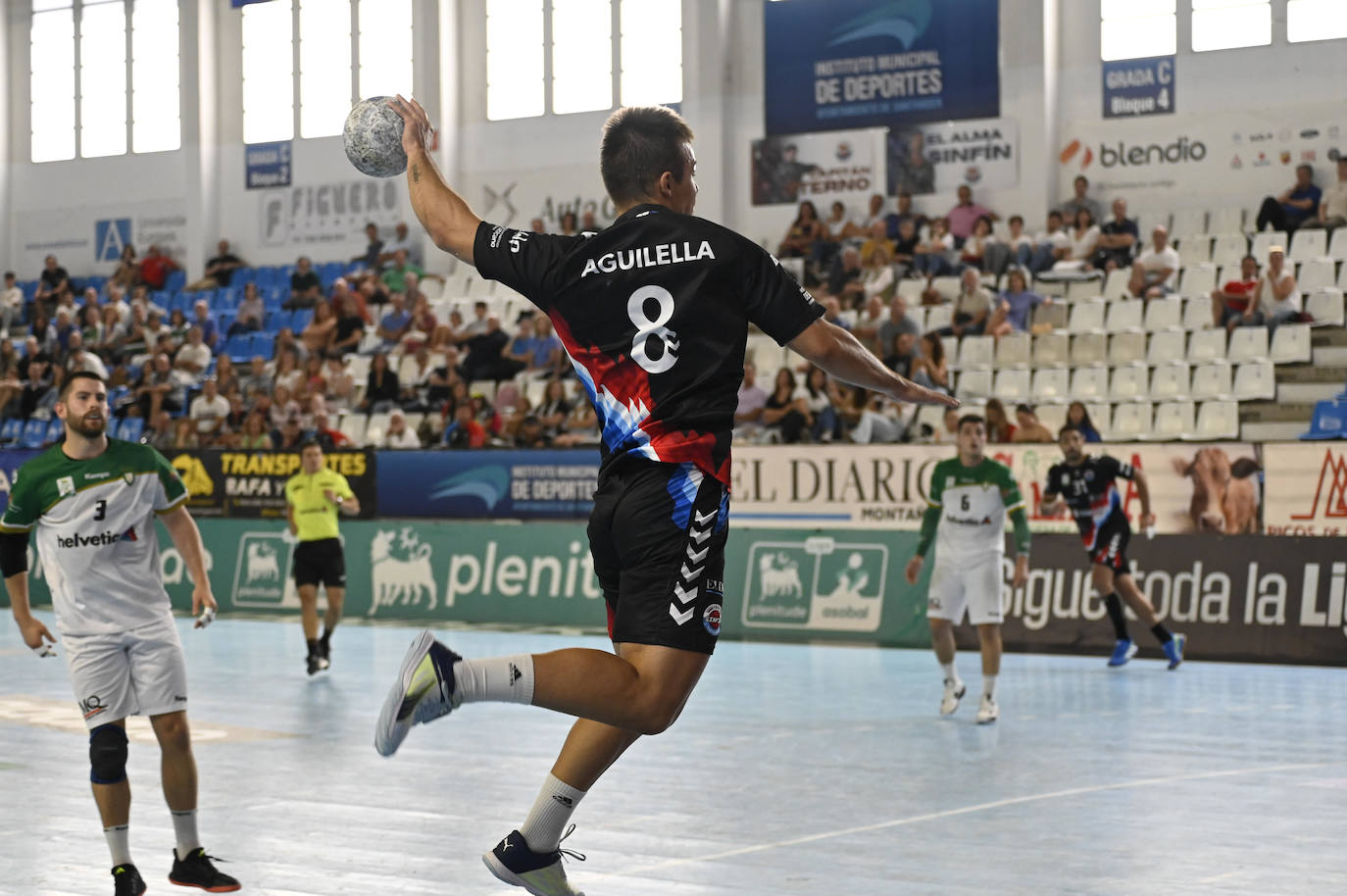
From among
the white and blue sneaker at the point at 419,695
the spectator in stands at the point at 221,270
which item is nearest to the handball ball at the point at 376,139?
the white and blue sneaker at the point at 419,695

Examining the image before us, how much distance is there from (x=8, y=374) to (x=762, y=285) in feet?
87.5

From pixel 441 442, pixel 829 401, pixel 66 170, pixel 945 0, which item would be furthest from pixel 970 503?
pixel 66 170

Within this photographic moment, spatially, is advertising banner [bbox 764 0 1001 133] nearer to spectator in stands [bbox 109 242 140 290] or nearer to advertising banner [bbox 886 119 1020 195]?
advertising banner [bbox 886 119 1020 195]

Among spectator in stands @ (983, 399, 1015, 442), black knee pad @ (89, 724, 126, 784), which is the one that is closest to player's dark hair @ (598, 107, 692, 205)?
black knee pad @ (89, 724, 126, 784)

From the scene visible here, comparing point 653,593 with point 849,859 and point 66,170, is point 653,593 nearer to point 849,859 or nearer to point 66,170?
point 849,859

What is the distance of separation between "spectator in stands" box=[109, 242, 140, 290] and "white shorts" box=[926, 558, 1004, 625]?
23.9 meters

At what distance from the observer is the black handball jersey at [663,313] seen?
4762mm

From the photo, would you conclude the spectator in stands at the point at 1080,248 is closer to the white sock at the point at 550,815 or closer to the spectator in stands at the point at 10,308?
the white sock at the point at 550,815

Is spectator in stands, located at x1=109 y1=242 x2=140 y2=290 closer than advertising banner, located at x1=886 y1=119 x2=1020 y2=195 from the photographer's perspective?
No

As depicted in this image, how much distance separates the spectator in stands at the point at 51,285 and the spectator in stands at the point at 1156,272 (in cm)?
2017

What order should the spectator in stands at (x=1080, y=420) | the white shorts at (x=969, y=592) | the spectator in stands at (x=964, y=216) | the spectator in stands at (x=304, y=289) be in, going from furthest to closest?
the spectator in stands at (x=304, y=289)
the spectator in stands at (x=964, y=216)
the spectator in stands at (x=1080, y=420)
the white shorts at (x=969, y=592)

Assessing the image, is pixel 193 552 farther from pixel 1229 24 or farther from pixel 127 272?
pixel 127 272

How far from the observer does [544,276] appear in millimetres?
4836

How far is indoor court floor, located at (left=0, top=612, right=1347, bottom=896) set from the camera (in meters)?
7.39
